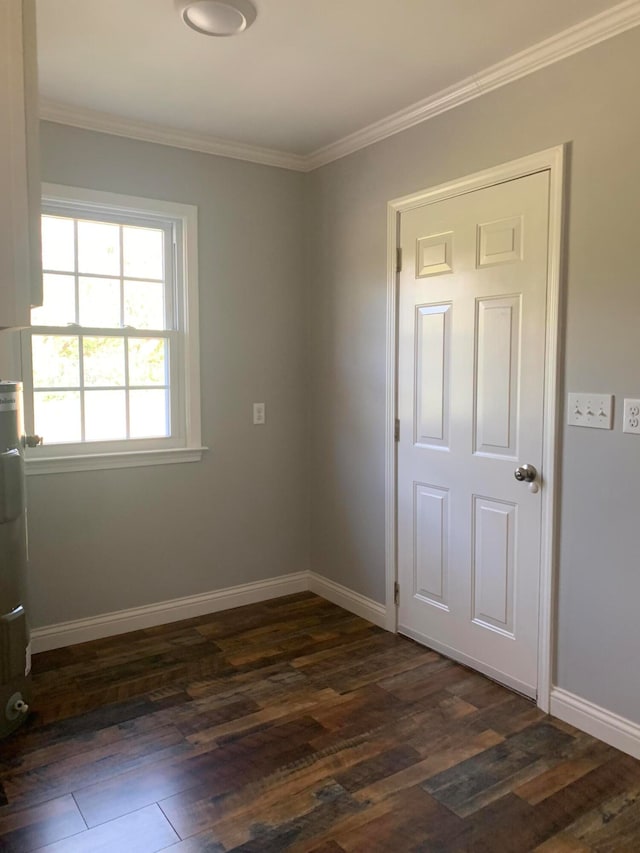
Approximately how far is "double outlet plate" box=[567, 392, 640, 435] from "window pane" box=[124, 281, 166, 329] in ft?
6.72

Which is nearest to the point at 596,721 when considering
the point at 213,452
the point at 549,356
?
the point at 549,356

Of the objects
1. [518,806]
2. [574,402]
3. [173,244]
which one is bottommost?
[518,806]

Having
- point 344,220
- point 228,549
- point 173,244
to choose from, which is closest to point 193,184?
point 173,244

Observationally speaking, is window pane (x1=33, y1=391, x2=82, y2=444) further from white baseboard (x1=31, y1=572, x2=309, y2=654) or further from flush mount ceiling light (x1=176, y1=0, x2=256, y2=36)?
flush mount ceiling light (x1=176, y1=0, x2=256, y2=36)

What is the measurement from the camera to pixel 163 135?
10.4 feet

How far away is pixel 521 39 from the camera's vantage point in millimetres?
2314

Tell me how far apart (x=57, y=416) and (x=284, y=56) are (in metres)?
1.85

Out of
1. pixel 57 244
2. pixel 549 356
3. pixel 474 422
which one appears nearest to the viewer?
pixel 549 356

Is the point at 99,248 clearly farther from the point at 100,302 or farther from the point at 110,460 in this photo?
the point at 110,460

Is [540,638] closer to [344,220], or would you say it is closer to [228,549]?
[228,549]

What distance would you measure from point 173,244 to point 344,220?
905 mm

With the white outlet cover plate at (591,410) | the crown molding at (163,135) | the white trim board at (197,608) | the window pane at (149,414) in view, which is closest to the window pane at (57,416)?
the window pane at (149,414)

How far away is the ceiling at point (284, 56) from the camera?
2.13m

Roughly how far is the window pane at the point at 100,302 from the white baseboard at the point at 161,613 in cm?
145
